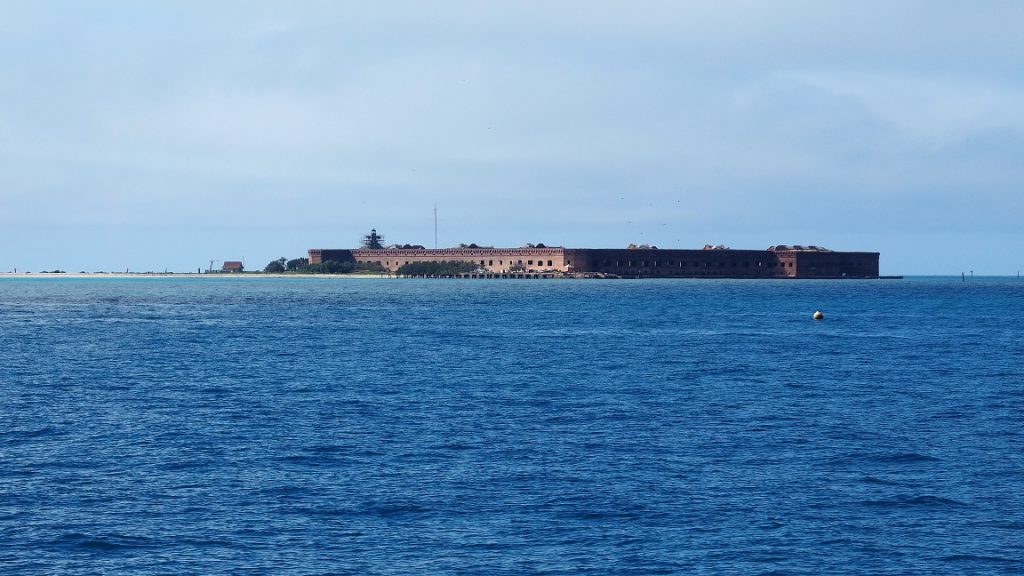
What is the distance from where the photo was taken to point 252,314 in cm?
11062

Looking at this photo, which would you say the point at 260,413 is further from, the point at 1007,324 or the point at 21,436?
the point at 1007,324

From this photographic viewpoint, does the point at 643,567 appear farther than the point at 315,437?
No

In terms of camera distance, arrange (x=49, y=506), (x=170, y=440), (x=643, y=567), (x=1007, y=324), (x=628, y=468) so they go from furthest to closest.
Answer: (x=1007, y=324) < (x=170, y=440) < (x=628, y=468) < (x=49, y=506) < (x=643, y=567)

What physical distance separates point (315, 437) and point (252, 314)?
81.3 metres

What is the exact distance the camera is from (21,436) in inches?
1253

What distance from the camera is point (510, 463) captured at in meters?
27.9

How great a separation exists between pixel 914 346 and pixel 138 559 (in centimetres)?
5664

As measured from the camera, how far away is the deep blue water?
20.6 metres

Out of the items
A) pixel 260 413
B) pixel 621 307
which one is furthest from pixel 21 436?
pixel 621 307

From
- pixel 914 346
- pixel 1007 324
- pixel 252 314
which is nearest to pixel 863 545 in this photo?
pixel 914 346

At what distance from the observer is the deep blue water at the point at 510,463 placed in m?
20.6

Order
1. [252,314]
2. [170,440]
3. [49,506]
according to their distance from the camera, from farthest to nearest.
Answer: [252,314]
[170,440]
[49,506]

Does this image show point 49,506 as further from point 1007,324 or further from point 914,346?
point 1007,324

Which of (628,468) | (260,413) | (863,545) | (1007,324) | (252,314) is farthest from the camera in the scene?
(252,314)
